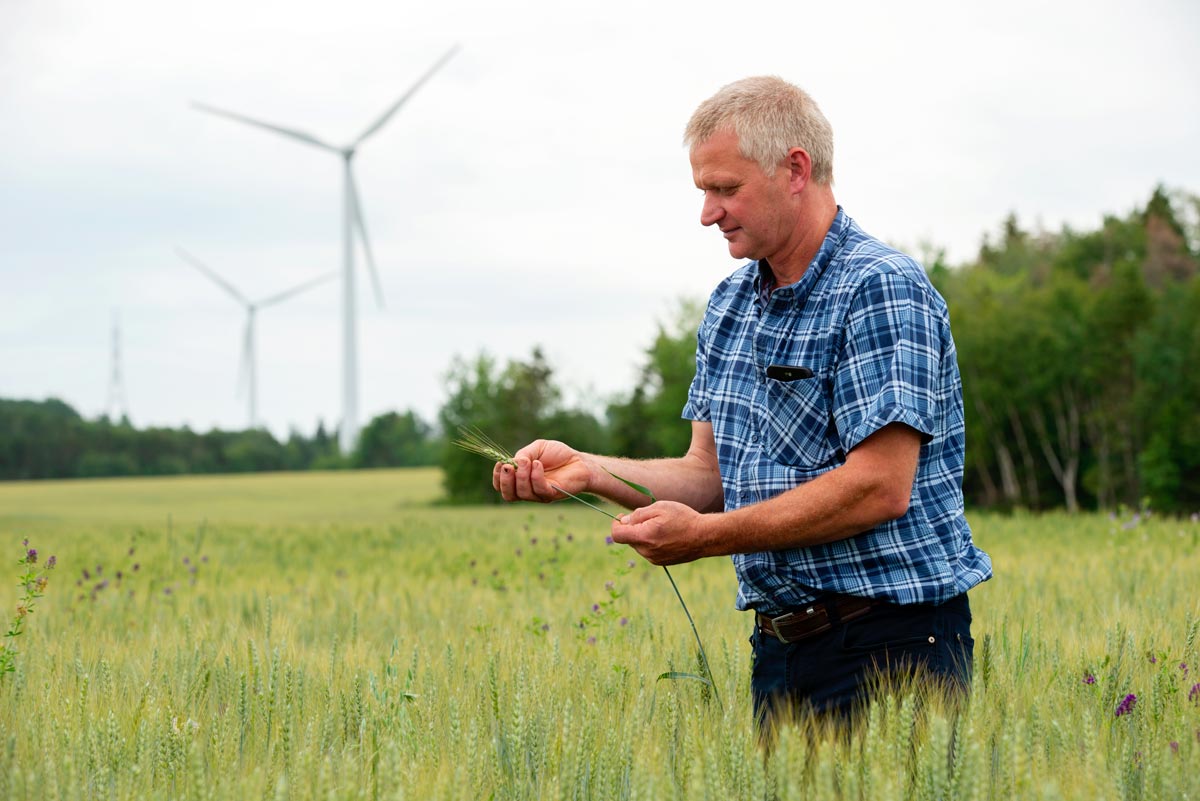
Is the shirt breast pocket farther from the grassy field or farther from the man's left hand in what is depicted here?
the grassy field

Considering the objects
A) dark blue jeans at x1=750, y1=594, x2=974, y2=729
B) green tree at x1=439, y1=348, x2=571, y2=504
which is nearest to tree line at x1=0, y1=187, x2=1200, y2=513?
green tree at x1=439, y1=348, x2=571, y2=504

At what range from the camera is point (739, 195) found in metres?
3.69

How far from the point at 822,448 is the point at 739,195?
88 cm

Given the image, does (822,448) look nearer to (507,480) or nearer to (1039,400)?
(507,480)

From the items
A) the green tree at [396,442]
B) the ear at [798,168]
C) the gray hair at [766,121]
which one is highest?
the green tree at [396,442]

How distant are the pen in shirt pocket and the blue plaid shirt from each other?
0.9 inches

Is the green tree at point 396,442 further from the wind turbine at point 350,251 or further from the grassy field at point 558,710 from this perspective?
the grassy field at point 558,710

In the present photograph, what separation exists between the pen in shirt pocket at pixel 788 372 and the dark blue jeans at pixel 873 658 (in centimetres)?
81

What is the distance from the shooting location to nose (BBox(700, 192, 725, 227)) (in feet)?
12.2

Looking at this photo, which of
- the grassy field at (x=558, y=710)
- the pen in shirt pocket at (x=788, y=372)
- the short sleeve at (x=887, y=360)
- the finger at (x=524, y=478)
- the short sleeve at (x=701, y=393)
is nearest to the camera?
the grassy field at (x=558, y=710)

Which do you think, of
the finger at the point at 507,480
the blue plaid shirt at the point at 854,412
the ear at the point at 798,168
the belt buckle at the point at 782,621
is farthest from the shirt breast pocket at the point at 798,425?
the finger at the point at 507,480

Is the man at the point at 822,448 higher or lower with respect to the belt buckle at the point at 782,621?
higher

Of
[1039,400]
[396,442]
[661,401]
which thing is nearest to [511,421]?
[661,401]

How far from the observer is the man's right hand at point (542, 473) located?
13.4 ft
